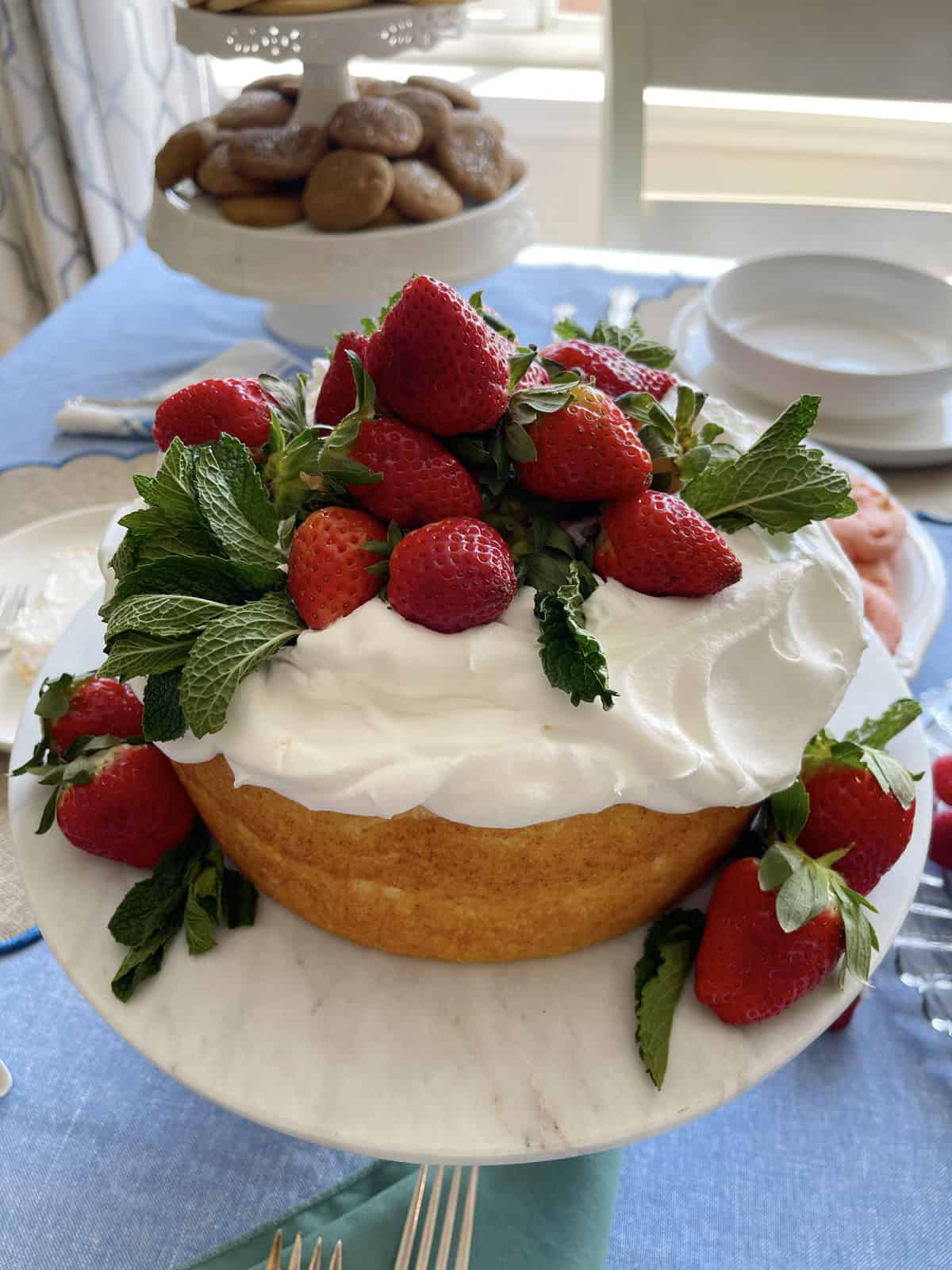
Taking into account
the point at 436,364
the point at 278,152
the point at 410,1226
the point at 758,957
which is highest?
the point at 436,364

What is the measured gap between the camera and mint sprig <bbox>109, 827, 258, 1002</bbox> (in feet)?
2.91

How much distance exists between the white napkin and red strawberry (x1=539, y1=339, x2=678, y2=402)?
2.59 ft

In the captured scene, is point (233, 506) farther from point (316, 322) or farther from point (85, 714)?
point (316, 322)

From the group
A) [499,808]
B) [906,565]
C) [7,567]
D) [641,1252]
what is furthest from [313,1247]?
[906,565]

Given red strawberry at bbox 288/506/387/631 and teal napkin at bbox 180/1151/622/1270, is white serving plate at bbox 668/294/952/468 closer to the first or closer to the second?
red strawberry at bbox 288/506/387/631

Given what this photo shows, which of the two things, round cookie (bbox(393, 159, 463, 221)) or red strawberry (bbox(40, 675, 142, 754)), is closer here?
red strawberry (bbox(40, 675, 142, 754))

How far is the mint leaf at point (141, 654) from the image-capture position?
31.6 inches

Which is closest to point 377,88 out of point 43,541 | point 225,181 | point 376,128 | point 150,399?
point 376,128

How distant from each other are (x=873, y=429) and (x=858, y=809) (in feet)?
3.01

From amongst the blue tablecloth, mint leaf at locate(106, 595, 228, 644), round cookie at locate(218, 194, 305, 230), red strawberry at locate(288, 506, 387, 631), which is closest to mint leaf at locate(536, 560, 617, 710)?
red strawberry at locate(288, 506, 387, 631)

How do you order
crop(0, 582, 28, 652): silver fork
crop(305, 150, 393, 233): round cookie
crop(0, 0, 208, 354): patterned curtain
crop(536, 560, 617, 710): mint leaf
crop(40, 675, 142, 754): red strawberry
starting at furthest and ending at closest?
crop(0, 0, 208, 354): patterned curtain
crop(305, 150, 393, 233): round cookie
crop(0, 582, 28, 652): silver fork
crop(40, 675, 142, 754): red strawberry
crop(536, 560, 617, 710): mint leaf

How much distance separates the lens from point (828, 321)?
1.84 metres

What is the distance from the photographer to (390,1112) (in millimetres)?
807

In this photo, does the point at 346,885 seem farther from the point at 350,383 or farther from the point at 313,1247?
the point at 350,383
